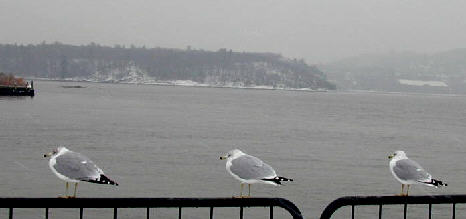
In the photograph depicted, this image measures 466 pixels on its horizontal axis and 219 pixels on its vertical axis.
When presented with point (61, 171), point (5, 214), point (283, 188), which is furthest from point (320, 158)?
point (61, 171)

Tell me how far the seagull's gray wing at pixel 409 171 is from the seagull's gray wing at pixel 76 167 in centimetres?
398

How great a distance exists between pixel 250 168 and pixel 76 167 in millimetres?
1929

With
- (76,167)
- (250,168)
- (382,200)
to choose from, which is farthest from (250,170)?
(382,200)

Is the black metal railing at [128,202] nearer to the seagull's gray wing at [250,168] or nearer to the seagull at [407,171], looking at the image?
the seagull's gray wing at [250,168]

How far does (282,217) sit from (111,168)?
11.2 metres

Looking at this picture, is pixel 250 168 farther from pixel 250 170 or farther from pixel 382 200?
pixel 382 200

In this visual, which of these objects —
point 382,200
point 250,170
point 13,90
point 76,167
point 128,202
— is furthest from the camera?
point 13,90

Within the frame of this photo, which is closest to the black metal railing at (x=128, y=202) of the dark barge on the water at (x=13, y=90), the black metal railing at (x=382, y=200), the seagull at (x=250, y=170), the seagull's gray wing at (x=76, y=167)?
the black metal railing at (x=382, y=200)

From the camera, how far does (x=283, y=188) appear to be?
2422cm

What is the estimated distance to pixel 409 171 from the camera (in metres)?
8.27

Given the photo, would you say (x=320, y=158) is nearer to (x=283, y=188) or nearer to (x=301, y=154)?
(x=301, y=154)

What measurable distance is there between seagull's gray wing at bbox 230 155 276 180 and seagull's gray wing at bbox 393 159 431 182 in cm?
222

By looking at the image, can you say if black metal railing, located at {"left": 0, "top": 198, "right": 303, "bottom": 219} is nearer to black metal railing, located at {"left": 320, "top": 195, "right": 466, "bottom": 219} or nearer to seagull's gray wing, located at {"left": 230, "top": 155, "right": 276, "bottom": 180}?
black metal railing, located at {"left": 320, "top": 195, "right": 466, "bottom": 219}

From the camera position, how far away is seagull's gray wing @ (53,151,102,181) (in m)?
6.72
